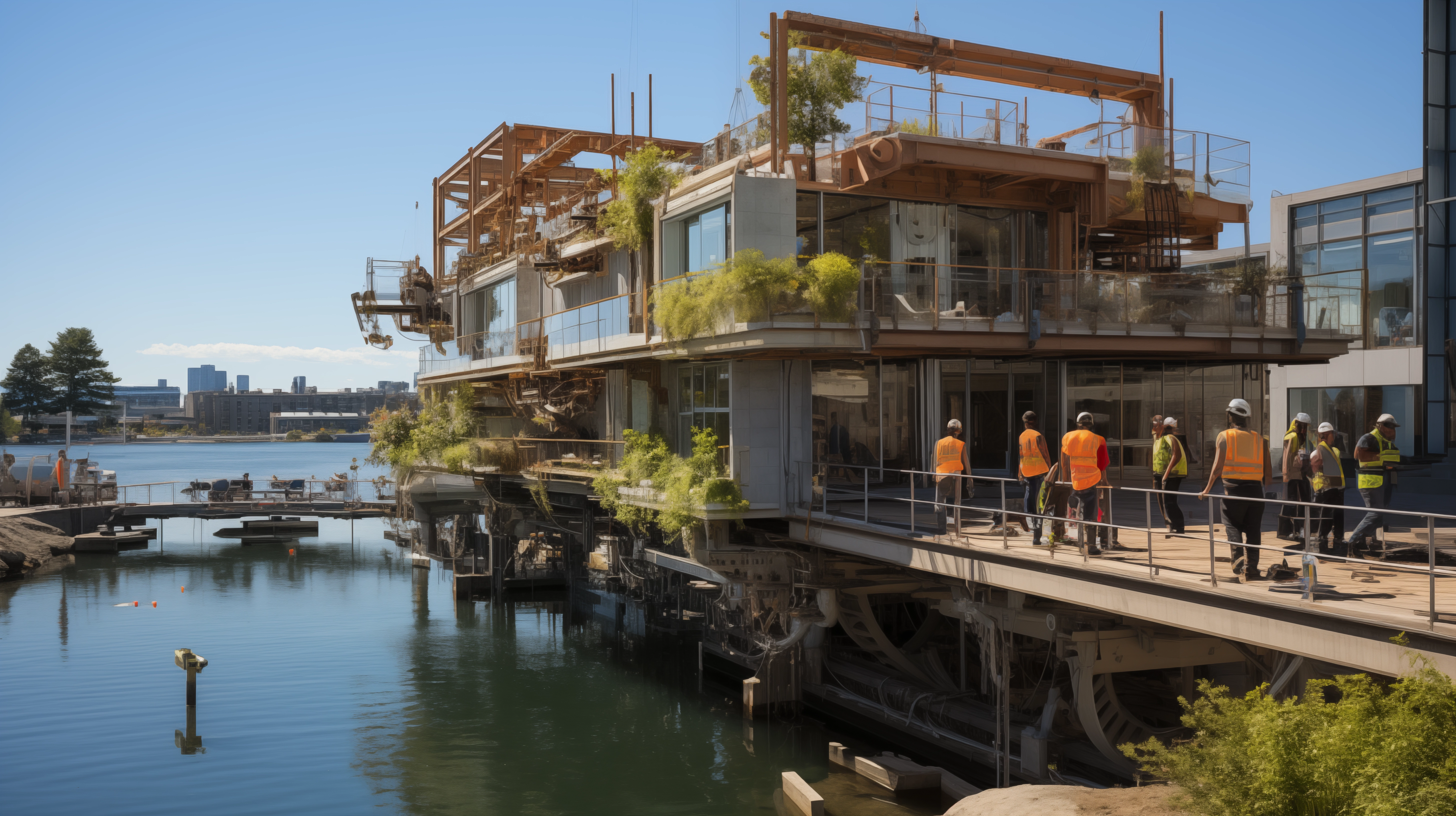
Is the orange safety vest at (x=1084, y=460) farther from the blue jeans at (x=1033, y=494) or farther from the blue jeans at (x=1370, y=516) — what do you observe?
the blue jeans at (x=1370, y=516)

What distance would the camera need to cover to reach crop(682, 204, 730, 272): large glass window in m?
20.2

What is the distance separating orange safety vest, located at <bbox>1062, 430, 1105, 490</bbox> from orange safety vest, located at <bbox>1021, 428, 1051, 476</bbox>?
1379mm

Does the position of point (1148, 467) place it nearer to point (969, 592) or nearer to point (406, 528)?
point (969, 592)

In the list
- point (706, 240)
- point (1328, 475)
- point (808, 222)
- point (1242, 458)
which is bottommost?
point (1328, 475)

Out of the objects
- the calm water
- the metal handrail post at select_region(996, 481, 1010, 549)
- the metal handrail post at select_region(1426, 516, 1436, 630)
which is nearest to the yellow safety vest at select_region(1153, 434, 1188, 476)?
the metal handrail post at select_region(996, 481, 1010, 549)

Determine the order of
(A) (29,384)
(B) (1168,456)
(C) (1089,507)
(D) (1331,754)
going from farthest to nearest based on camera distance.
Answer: (A) (29,384), (B) (1168,456), (C) (1089,507), (D) (1331,754)

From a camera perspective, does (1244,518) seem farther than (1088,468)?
No

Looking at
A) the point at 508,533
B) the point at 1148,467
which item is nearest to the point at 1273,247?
the point at 1148,467

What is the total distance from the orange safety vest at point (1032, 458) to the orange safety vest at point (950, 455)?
1164mm

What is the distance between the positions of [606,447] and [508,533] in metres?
11.4

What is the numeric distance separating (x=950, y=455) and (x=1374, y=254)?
27966 mm

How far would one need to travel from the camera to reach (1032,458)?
15.4 m

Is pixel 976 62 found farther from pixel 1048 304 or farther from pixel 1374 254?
pixel 1374 254

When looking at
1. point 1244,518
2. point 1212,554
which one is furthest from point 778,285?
point 1212,554
